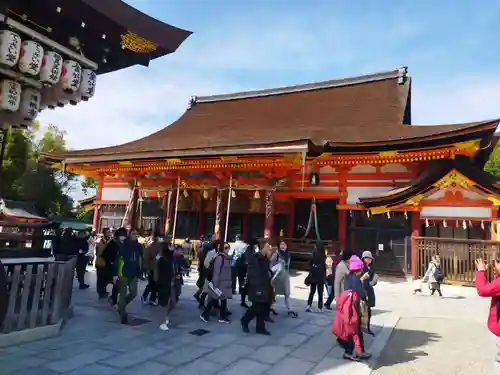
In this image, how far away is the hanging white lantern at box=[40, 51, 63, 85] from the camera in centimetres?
583

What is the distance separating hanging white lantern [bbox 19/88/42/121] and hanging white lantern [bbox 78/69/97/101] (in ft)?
2.33

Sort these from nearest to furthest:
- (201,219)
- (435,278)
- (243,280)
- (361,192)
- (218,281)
A: (218,281)
(243,280)
(435,278)
(361,192)
(201,219)

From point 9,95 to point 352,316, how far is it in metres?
6.01

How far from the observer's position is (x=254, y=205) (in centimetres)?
1573

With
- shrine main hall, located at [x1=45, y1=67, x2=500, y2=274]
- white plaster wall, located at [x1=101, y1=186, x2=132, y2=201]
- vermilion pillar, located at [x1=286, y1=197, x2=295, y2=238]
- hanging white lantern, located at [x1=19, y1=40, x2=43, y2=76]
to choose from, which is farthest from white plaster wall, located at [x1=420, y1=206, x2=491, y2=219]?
white plaster wall, located at [x1=101, y1=186, x2=132, y2=201]

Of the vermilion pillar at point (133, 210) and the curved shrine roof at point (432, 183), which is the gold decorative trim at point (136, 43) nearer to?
the curved shrine roof at point (432, 183)

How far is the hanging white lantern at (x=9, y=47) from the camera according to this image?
5.10m

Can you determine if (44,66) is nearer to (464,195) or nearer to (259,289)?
(259,289)

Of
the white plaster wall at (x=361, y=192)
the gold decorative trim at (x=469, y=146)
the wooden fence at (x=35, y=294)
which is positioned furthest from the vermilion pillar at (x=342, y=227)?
the wooden fence at (x=35, y=294)

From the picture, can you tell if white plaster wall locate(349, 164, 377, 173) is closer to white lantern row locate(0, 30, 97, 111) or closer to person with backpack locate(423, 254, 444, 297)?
person with backpack locate(423, 254, 444, 297)

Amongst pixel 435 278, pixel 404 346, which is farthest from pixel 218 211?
pixel 404 346

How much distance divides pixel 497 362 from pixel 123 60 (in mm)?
7416

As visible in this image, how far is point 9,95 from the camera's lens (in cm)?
568

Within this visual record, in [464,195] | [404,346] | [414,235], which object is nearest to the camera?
[404,346]
